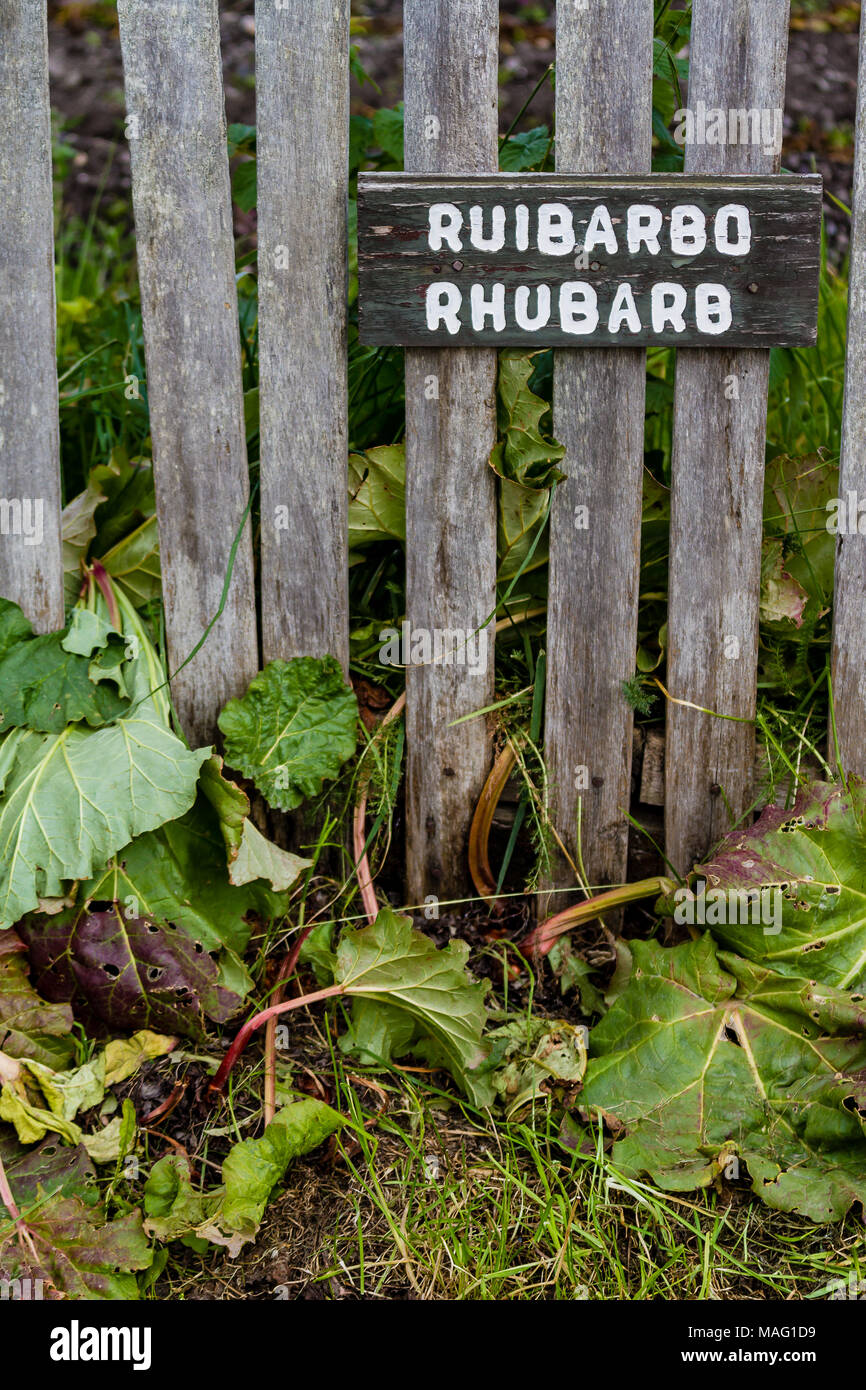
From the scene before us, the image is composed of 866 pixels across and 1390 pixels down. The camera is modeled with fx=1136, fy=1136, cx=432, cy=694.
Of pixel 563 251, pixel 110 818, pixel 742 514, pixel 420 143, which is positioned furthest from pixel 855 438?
pixel 110 818

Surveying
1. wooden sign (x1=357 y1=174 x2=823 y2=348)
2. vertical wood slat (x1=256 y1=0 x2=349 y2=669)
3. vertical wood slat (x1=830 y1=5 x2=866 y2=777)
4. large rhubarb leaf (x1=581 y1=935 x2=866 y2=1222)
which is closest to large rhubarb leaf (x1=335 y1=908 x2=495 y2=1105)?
large rhubarb leaf (x1=581 y1=935 x2=866 y2=1222)

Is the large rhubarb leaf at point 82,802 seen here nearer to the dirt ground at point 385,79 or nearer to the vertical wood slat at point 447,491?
the vertical wood slat at point 447,491

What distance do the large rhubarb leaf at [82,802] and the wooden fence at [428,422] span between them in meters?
0.29

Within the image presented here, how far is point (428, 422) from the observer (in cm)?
219

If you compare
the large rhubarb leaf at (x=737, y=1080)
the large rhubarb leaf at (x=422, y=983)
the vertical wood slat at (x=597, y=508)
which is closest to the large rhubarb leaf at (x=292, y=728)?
the large rhubarb leaf at (x=422, y=983)

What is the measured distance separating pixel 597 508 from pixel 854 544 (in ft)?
1.72

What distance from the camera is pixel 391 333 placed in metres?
2.12

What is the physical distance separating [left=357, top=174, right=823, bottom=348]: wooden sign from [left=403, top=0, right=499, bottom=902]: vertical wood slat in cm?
7

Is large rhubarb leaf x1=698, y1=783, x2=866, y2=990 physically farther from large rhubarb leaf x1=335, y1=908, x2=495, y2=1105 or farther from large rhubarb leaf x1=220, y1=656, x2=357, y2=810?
large rhubarb leaf x1=220, y1=656, x2=357, y2=810

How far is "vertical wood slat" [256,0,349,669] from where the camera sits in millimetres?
2070

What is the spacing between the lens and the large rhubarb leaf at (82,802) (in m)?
2.05

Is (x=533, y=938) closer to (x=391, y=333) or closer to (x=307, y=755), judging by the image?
(x=307, y=755)

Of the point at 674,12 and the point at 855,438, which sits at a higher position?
the point at 674,12

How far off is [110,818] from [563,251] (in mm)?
1328
